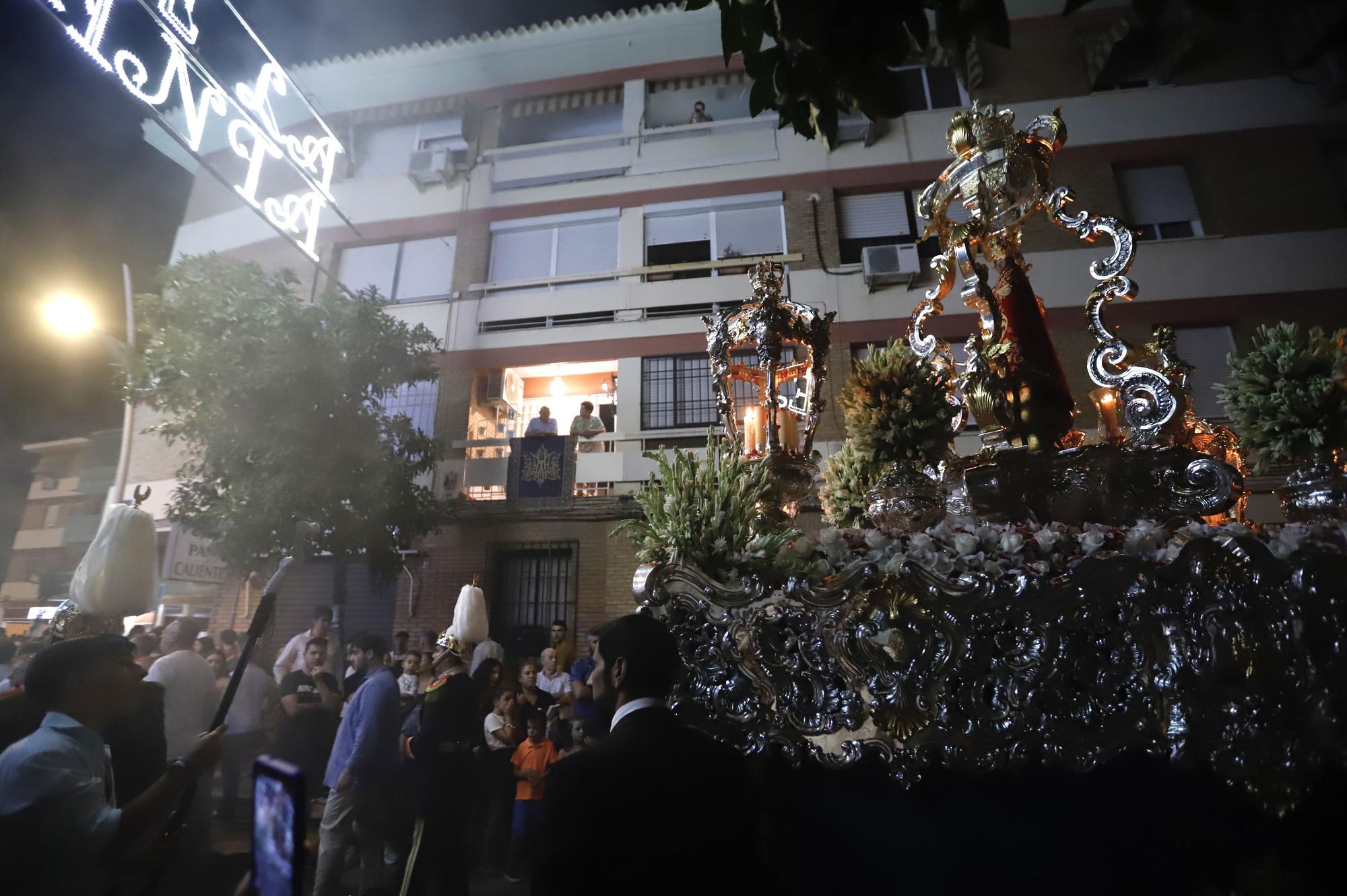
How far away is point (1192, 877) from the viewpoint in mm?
2006

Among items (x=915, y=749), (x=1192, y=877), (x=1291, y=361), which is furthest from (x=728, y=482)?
(x=1291, y=361)

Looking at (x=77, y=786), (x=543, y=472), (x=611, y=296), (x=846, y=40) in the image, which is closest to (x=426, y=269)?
(x=611, y=296)

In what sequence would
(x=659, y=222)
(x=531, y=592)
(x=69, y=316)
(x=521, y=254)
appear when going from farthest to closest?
(x=521, y=254), (x=659, y=222), (x=531, y=592), (x=69, y=316)

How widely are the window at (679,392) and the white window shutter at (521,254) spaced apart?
292 centimetres

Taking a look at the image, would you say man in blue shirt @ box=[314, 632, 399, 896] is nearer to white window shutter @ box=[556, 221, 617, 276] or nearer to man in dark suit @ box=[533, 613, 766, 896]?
man in dark suit @ box=[533, 613, 766, 896]

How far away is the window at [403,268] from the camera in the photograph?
39.0ft

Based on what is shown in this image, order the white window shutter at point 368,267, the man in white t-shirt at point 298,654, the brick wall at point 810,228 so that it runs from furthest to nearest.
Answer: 1. the white window shutter at point 368,267
2. the brick wall at point 810,228
3. the man in white t-shirt at point 298,654

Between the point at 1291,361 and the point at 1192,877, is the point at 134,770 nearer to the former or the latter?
the point at 1192,877

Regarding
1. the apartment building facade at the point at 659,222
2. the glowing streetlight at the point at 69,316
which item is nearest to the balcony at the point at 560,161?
the apartment building facade at the point at 659,222

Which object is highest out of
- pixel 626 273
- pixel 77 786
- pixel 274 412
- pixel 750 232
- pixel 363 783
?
pixel 750 232

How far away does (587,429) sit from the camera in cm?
1025

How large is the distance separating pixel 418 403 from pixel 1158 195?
12.8 m

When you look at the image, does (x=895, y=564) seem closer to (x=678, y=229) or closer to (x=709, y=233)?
(x=709, y=233)

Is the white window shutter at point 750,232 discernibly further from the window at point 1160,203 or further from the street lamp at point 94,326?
the street lamp at point 94,326
